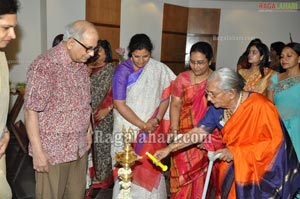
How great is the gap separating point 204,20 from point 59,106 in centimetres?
606

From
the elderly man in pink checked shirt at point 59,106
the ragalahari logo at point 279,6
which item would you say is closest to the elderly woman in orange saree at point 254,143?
the elderly man in pink checked shirt at point 59,106

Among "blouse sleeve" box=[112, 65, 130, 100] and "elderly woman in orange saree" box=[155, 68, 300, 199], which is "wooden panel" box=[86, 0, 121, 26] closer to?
"blouse sleeve" box=[112, 65, 130, 100]

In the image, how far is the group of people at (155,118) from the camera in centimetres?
147

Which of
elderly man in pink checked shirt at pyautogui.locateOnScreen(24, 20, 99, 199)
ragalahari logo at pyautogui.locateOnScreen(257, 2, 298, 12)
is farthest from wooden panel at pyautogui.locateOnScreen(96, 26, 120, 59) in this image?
elderly man in pink checked shirt at pyautogui.locateOnScreen(24, 20, 99, 199)

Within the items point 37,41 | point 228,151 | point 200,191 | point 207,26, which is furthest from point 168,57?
point 228,151

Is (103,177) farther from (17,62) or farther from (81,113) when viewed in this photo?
(17,62)

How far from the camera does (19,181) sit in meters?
3.00

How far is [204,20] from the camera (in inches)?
275

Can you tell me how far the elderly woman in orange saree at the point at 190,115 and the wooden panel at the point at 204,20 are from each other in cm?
510

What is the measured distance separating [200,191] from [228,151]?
707mm

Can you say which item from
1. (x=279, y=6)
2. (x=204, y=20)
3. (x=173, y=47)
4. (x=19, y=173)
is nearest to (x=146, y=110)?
(x=19, y=173)

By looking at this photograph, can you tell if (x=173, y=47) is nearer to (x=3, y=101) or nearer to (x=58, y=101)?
(x=58, y=101)

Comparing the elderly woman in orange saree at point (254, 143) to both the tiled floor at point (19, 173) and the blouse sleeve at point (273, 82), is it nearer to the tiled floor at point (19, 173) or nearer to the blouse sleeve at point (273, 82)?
the blouse sleeve at point (273, 82)

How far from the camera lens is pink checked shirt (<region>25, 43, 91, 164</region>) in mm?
1416
